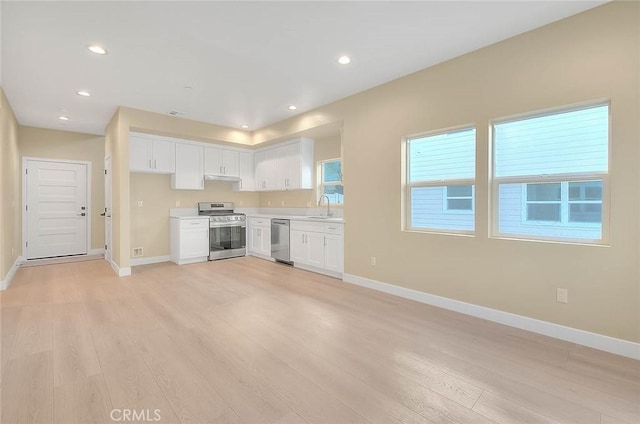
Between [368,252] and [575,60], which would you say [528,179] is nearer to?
[575,60]

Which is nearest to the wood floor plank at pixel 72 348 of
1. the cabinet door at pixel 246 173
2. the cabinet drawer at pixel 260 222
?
the cabinet drawer at pixel 260 222

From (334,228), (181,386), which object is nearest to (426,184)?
(334,228)

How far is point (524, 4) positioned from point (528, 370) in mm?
2826

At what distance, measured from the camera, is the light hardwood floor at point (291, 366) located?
1.70m

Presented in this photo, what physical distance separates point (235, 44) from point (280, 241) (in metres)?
3.57

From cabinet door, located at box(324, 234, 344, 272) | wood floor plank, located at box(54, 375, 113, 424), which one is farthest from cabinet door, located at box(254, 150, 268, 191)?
wood floor plank, located at box(54, 375, 113, 424)

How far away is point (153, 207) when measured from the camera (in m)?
5.84

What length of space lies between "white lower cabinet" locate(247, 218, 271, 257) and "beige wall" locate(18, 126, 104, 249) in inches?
138

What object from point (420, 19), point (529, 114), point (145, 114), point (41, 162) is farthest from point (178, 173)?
point (529, 114)

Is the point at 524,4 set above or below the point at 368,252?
above

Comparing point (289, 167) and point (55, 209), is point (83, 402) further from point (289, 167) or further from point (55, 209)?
point (55, 209)

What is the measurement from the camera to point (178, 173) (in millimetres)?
5754

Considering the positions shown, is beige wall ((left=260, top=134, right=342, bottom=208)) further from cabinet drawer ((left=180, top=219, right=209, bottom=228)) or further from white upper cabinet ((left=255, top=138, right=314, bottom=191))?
cabinet drawer ((left=180, top=219, right=209, bottom=228))

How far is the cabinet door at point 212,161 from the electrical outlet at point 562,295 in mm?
5878
